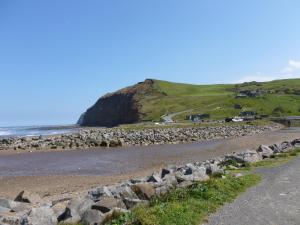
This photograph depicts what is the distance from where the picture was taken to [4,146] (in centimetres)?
6391

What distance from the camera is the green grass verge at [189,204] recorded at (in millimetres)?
12984

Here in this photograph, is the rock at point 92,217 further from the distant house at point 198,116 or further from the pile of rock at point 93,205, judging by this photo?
the distant house at point 198,116

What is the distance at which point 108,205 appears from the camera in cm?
1502

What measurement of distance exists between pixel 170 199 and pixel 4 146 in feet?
173

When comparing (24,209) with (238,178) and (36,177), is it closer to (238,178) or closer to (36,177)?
(238,178)

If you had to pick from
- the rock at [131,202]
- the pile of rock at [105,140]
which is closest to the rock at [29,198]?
the rock at [131,202]

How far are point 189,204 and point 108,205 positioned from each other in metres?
2.69

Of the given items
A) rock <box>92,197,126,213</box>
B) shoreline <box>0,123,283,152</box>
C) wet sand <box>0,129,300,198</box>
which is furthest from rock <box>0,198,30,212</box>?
shoreline <box>0,123,283,152</box>

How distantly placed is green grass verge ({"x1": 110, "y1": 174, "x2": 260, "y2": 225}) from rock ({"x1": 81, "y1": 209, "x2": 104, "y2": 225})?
77cm

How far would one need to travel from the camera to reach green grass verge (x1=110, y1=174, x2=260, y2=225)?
42.6ft

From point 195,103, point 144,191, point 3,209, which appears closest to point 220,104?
point 195,103

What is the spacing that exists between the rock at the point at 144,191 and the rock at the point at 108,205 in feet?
5.64

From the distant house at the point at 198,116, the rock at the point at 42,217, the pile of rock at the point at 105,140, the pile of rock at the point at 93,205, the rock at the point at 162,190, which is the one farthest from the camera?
the distant house at the point at 198,116

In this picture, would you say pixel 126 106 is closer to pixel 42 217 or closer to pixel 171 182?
pixel 171 182
